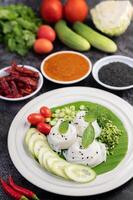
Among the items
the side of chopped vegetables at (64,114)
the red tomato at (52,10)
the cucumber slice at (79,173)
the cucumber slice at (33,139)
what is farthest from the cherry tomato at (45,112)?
the red tomato at (52,10)

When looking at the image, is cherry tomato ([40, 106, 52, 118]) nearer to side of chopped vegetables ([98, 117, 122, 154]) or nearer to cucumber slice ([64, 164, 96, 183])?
side of chopped vegetables ([98, 117, 122, 154])

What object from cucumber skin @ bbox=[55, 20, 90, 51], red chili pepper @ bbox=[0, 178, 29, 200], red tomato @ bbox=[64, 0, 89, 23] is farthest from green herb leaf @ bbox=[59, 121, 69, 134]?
red tomato @ bbox=[64, 0, 89, 23]

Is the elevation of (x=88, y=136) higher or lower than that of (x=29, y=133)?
higher

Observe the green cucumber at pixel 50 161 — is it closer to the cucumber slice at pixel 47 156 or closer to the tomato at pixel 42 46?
the cucumber slice at pixel 47 156

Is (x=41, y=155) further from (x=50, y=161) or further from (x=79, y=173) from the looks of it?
(x=79, y=173)

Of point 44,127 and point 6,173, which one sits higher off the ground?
point 44,127

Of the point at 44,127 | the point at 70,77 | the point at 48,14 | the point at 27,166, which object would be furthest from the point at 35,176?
the point at 48,14

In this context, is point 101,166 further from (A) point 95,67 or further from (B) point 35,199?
(A) point 95,67

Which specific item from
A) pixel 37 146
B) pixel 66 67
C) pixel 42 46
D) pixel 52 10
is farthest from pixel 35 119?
pixel 52 10
